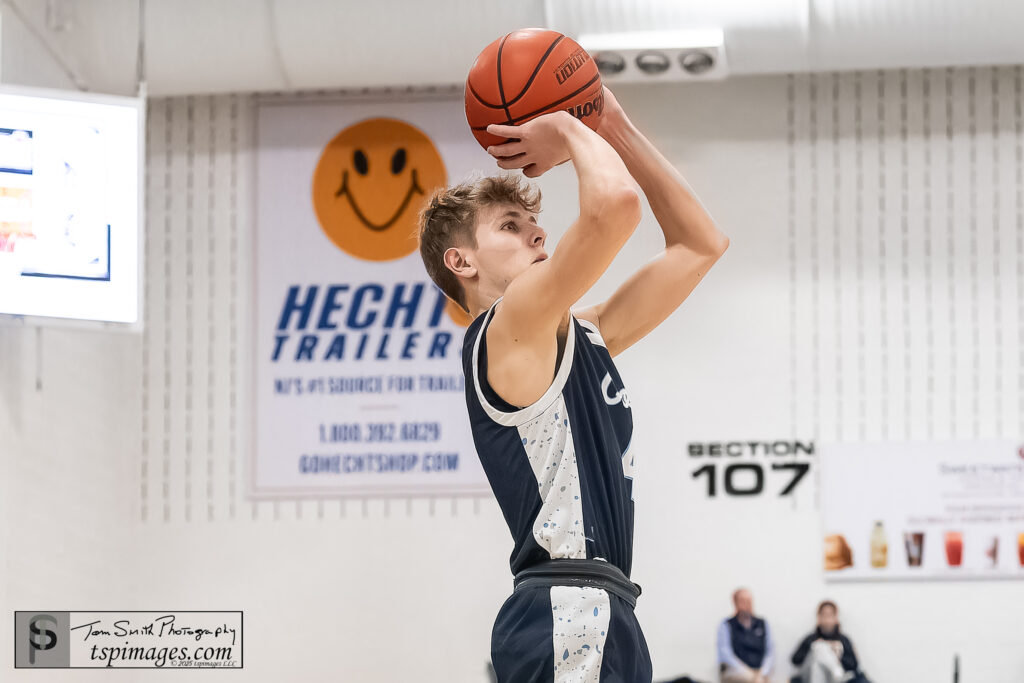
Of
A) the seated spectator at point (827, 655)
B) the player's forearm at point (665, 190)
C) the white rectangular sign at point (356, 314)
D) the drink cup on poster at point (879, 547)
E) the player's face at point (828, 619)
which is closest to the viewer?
the player's forearm at point (665, 190)

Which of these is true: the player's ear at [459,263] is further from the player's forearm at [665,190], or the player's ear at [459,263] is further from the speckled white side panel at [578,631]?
the speckled white side panel at [578,631]

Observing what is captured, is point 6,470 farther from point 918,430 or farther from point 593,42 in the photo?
point 918,430

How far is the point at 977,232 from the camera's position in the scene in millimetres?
8664

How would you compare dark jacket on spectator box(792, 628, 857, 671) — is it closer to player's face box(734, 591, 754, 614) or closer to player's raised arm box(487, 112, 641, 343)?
player's face box(734, 591, 754, 614)

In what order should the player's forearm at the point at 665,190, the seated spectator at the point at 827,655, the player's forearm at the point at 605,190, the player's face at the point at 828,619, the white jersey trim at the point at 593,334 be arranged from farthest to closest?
the player's face at the point at 828,619
the seated spectator at the point at 827,655
the player's forearm at the point at 665,190
the white jersey trim at the point at 593,334
the player's forearm at the point at 605,190

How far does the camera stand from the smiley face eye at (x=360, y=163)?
8992mm

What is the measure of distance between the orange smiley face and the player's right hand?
640 cm

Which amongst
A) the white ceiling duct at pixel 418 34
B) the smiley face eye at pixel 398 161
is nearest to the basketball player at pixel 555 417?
the white ceiling duct at pixel 418 34

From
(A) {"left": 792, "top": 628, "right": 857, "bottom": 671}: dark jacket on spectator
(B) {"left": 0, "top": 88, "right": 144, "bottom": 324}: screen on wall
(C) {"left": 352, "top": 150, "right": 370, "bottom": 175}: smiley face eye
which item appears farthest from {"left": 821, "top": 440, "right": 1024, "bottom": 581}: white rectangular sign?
(B) {"left": 0, "top": 88, "right": 144, "bottom": 324}: screen on wall

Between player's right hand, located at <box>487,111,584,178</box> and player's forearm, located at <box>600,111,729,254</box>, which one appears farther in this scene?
player's forearm, located at <box>600,111,729,254</box>

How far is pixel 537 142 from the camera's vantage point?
246cm

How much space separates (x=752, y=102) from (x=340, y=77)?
10.1 feet

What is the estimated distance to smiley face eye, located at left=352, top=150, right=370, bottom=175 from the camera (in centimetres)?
899

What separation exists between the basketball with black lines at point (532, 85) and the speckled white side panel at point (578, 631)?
3.26 feet
